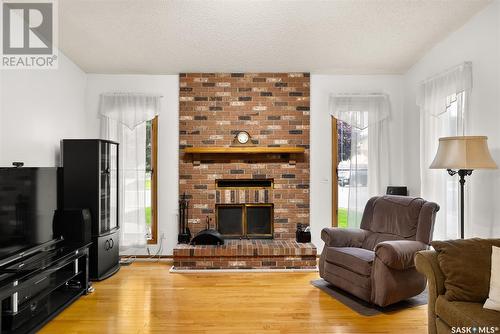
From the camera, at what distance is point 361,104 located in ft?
16.9

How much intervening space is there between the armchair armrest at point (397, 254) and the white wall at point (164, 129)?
3058mm

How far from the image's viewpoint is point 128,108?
5066 millimetres

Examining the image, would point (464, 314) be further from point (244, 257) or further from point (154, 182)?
point (154, 182)

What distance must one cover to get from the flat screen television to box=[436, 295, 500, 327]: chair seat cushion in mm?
3153

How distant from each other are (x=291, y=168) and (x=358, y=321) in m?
2.58

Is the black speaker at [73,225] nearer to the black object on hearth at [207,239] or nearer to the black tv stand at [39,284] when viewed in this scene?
the black tv stand at [39,284]

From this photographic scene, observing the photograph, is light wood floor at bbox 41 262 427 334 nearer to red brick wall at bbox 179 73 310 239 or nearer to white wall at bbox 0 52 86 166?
red brick wall at bbox 179 73 310 239

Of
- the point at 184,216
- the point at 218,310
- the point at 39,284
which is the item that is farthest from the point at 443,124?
the point at 39,284

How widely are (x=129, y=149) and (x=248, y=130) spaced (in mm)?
1745

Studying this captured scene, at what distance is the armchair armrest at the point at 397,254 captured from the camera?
306 cm

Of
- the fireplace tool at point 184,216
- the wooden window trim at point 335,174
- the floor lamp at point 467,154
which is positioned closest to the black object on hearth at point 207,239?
the fireplace tool at point 184,216

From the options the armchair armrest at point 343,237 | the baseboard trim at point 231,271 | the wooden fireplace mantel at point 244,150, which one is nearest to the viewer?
the armchair armrest at point 343,237

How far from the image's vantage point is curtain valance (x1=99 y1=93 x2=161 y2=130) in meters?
5.07

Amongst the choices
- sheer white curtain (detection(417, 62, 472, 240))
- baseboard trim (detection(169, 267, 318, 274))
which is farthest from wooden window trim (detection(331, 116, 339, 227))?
sheer white curtain (detection(417, 62, 472, 240))
